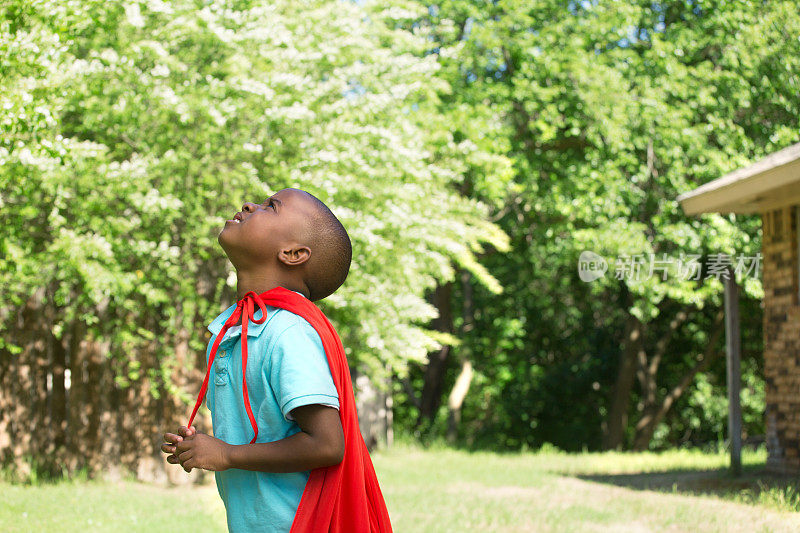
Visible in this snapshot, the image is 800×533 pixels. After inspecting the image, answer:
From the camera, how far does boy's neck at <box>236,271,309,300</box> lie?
2.24 m

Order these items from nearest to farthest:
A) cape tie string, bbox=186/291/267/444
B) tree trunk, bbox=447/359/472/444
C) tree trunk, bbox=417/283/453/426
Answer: cape tie string, bbox=186/291/267/444 → tree trunk, bbox=417/283/453/426 → tree trunk, bbox=447/359/472/444

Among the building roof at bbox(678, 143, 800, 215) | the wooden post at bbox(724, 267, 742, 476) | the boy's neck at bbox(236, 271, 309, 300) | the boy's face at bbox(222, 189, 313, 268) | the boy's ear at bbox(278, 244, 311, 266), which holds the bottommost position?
the wooden post at bbox(724, 267, 742, 476)

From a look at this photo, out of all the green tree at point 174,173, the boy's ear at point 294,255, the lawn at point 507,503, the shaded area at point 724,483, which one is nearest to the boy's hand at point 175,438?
the boy's ear at point 294,255

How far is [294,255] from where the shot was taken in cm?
223

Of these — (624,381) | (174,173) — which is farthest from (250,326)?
(624,381)

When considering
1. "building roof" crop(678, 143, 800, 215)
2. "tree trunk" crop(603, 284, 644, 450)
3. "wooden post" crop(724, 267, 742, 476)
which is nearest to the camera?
"building roof" crop(678, 143, 800, 215)

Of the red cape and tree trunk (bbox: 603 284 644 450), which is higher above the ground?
the red cape

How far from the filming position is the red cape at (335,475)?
2.05 metres

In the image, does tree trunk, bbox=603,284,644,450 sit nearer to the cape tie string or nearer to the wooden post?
the wooden post

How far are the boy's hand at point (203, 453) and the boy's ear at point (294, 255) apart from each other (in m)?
0.48

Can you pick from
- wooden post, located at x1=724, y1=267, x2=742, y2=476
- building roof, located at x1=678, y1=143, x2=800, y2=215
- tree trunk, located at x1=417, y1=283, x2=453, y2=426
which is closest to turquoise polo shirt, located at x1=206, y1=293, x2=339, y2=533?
building roof, located at x1=678, y1=143, x2=800, y2=215

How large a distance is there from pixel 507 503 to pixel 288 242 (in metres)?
7.21

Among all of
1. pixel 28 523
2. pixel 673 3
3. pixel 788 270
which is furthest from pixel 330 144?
pixel 673 3

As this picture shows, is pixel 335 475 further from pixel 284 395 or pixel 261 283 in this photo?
pixel 261 283
